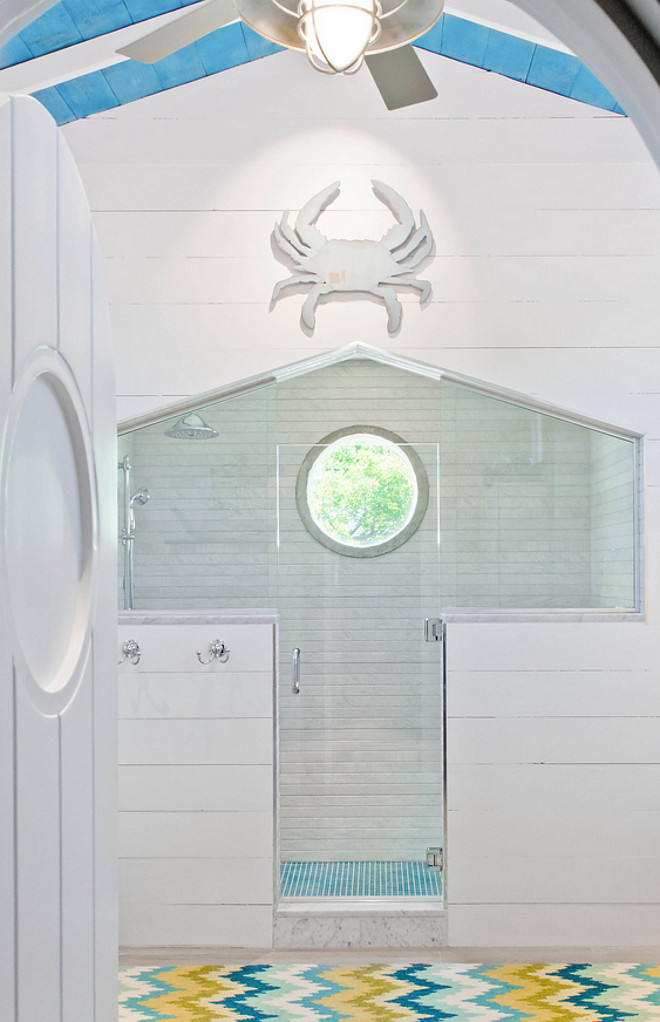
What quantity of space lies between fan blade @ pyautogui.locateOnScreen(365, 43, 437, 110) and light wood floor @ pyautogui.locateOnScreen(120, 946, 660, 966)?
2696 mm

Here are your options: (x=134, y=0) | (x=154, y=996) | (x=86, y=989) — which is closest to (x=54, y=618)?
(x=86, y=989)

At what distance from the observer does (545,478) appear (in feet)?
10.9

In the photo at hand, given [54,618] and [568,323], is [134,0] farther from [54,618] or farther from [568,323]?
[54,618]

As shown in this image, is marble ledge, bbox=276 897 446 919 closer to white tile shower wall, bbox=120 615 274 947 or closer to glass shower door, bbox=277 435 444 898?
glass shower door, bbox=277 435 444 898

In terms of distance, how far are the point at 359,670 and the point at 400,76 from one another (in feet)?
6.21

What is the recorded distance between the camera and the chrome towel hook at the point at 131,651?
10.7 feet

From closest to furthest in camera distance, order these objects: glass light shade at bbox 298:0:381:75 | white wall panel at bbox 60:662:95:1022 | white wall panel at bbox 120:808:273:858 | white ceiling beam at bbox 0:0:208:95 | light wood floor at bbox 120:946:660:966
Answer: white wall panel at bbox 60:662:95:1022
glass light shade at bbox 298:0:381:75
white ceiling beam at bbox 0:0:208:95
light wood floor at bbox 120:946:660:966
white wall panel at bbox 120:808:273:858

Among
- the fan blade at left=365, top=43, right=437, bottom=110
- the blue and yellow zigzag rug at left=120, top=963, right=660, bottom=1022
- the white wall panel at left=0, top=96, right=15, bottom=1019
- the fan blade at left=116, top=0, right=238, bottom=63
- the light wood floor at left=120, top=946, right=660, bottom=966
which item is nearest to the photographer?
the white wall panel at left=0, top=96, right=15, bottom=1019

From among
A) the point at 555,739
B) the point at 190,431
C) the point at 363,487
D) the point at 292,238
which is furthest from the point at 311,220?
the point at 555,739

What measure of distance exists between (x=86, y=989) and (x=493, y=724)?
2.50 m

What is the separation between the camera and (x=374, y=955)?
10.3 feet

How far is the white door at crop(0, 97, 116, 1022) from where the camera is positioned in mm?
710

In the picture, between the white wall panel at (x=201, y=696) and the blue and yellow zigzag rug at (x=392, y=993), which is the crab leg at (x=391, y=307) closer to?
the white wall panel at (x=201, y=696)

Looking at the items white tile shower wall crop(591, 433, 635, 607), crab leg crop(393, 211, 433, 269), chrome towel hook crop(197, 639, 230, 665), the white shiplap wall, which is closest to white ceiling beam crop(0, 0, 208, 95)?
the white shiplap wall
